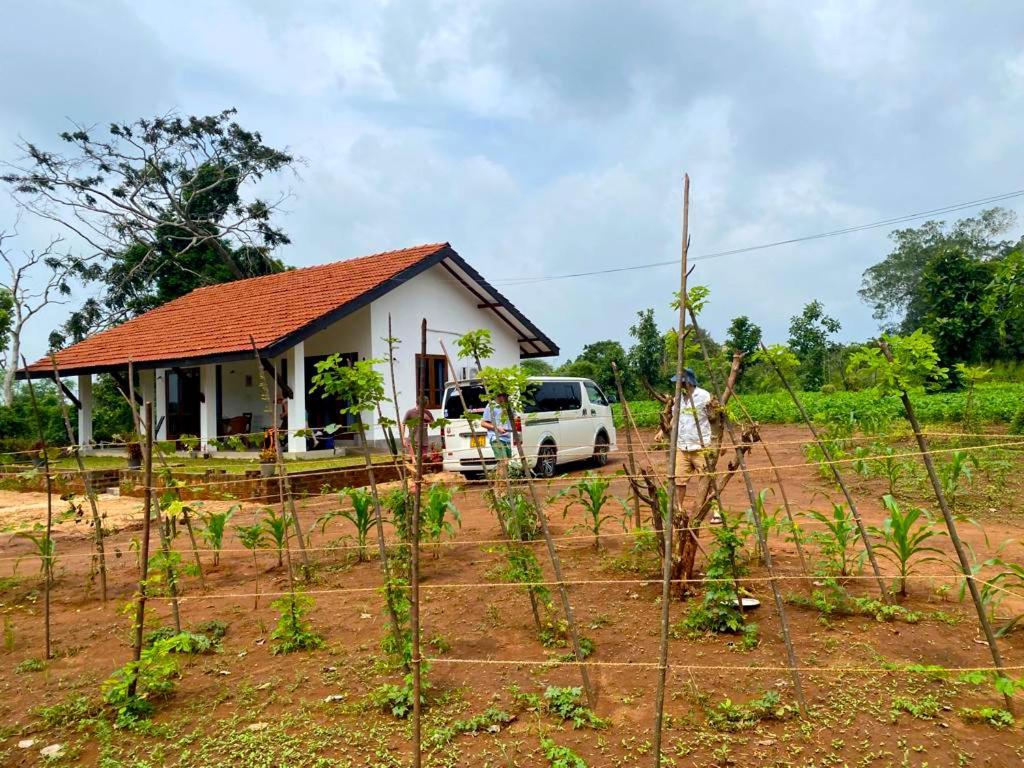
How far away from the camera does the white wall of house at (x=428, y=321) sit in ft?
45.4

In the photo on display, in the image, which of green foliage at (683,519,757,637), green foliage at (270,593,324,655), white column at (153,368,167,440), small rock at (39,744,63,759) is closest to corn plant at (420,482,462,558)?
green foliage at (270,593,324,655)

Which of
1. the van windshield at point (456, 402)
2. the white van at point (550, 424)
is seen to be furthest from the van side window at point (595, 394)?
the van windshield at point (456, 402)

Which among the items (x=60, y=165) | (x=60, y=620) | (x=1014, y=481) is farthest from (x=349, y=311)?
(x=60, y=165)

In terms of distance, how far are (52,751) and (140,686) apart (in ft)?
1.49

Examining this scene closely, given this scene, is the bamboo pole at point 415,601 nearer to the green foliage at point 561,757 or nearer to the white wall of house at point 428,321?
the green foliage at point 561,757

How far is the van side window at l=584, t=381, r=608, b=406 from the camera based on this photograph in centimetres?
1170

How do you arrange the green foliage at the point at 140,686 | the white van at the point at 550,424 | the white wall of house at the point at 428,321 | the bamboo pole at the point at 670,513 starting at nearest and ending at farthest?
the bamboo pole at the point at 670,513, the green foliage at the point at 140,686, the white van at the point at 550,424, the white wall of house at the point at 428,321

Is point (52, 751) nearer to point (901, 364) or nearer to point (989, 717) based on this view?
point (989, 717)

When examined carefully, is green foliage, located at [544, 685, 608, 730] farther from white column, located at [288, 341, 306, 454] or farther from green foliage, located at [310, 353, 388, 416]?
white column, located at [288, 341, 306, 454]

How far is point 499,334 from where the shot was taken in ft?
54.9

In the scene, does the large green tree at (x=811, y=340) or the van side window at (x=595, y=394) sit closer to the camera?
the van side window at (x=595, y=394)

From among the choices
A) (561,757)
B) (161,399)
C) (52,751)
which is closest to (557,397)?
(561,757)

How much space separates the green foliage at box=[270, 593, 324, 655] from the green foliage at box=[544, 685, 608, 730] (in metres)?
1.49

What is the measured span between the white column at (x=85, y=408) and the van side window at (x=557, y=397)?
41.4 feet
